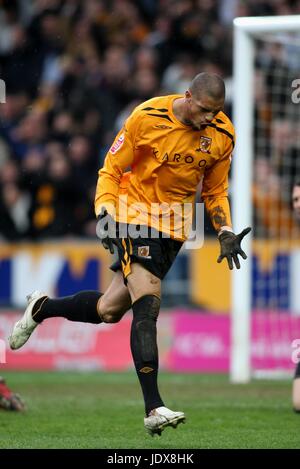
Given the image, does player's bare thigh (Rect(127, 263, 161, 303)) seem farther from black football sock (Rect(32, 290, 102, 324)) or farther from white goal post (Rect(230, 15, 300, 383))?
white goal post (Rect(230, 15, 300, 383))

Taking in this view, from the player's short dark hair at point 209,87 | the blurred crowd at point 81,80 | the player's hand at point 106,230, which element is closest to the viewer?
the player's short dark hair at point 209,87

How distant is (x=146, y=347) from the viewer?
659 centimetres

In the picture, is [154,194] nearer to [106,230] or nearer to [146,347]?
[106,230]

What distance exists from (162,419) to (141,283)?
97 centimetres

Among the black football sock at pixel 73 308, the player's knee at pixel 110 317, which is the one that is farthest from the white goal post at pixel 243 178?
the player's knee at pixel 110 317

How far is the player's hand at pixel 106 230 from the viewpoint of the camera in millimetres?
6754

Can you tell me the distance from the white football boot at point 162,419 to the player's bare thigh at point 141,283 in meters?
0.81

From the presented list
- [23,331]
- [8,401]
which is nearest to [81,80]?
[8,401]

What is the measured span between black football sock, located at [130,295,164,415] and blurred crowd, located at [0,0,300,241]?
684cm

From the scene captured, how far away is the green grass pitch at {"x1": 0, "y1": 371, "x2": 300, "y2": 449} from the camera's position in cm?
684

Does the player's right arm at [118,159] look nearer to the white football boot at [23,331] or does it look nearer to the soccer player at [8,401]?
the white football boot at [23,331]

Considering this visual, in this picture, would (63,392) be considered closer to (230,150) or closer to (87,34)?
(230,150)

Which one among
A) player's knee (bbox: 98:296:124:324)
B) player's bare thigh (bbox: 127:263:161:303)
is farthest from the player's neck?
player's knee (bbox: 98:296:124:324)
